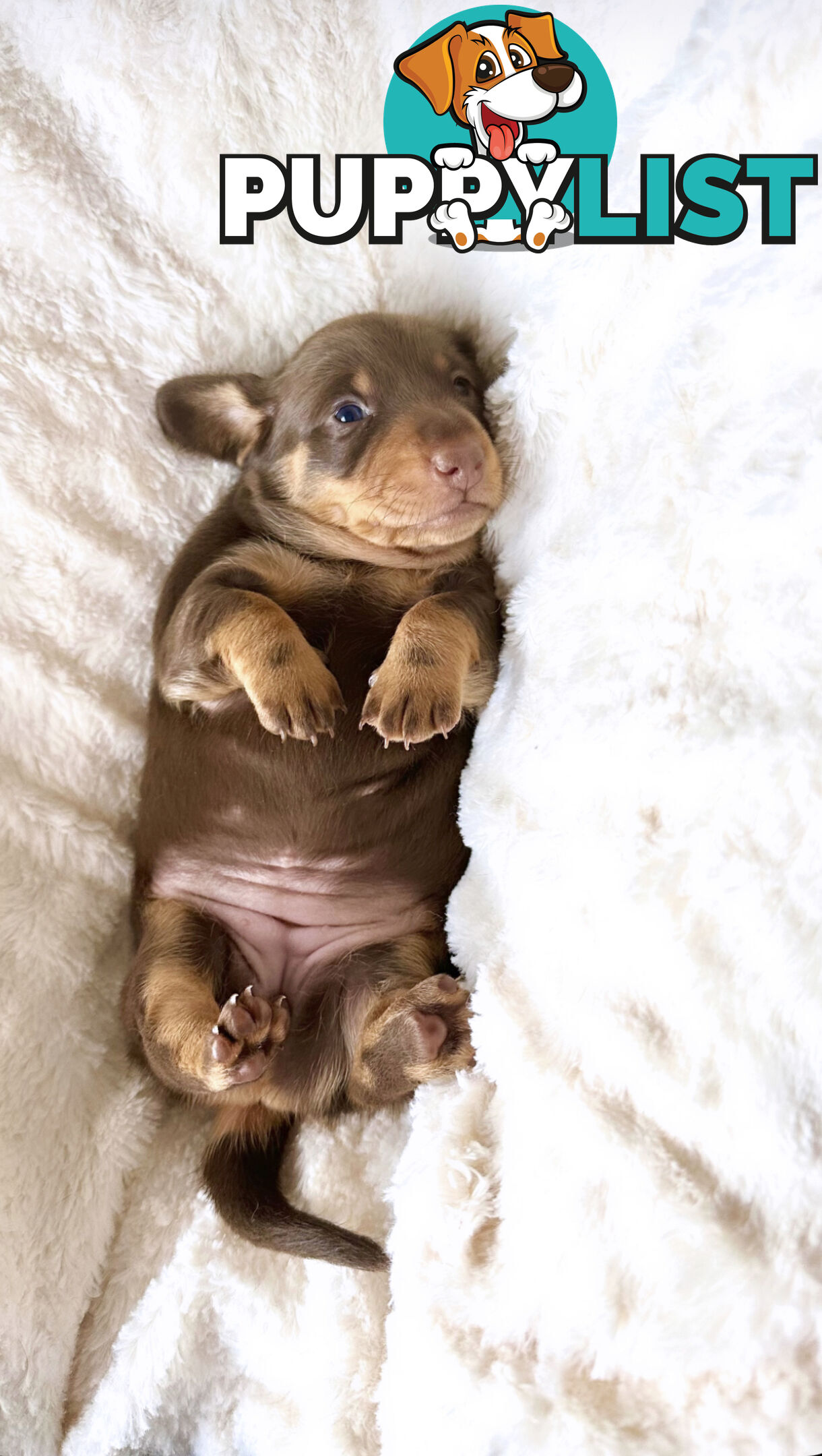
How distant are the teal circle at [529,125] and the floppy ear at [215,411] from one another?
26.3 inches

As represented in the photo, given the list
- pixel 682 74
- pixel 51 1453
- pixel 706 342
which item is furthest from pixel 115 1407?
pixel 682 74

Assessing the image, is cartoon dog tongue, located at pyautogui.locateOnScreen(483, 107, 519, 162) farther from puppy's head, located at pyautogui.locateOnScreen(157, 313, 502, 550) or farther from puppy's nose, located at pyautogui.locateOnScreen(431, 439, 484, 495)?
puppy's nose, located at pyautogui.locateOnScreen(431, 439, 484, 495)

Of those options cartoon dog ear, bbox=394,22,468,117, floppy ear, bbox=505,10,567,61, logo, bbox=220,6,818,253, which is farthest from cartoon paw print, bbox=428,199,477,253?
floppy ear, bbox=505,10,567,61

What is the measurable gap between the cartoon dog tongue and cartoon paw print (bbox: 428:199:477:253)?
7 centimetres

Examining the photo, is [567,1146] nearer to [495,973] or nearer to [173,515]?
[495,973]

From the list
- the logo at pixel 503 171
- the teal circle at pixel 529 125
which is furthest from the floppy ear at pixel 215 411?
the teal circle at pixel 529 125

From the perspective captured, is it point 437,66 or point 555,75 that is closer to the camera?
point 555,75

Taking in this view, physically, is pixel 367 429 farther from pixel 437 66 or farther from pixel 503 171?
pixel 437 66

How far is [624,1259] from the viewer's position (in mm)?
1423

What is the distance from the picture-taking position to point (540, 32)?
7.31 ft

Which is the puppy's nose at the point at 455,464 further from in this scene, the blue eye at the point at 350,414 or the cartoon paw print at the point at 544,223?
the cartoon paw print at the point at 544,223

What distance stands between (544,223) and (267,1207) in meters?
2.06

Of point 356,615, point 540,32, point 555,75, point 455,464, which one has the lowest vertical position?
point 356,615

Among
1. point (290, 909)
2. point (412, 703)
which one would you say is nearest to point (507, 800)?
point (412, 703)
